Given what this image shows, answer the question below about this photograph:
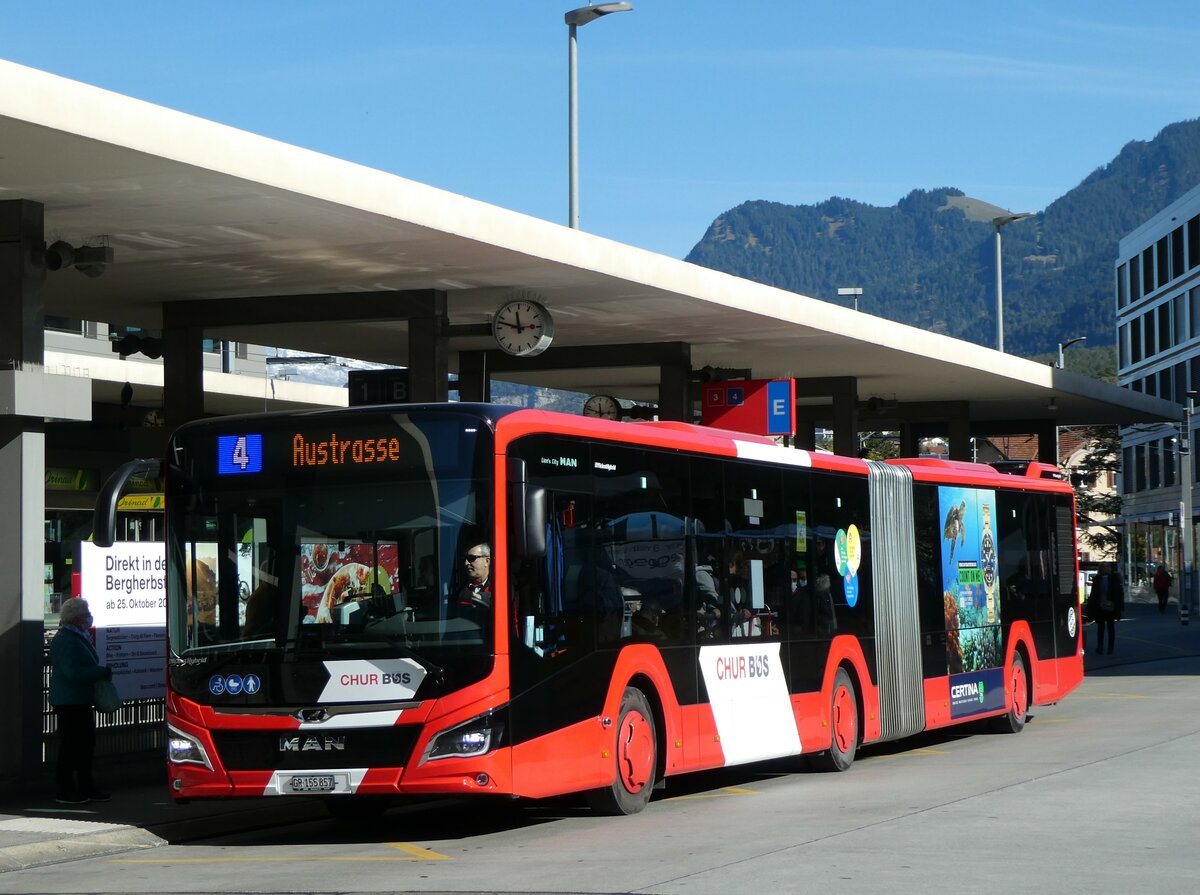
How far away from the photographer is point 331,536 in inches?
490

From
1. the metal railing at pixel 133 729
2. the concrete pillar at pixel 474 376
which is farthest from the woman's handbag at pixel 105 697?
the concrete pillar at pixel 474 376

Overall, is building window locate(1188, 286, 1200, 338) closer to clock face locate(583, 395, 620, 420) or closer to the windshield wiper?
clock face locate(583, 395, 620, 420)

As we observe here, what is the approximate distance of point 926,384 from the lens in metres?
38.4

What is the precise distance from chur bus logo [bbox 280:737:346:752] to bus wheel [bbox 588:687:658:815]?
7.30ft

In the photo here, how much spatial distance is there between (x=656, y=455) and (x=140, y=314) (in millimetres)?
12413

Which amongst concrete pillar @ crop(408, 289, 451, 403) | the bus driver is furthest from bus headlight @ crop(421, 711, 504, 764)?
concrete pillar @ crop(408, 289, 451, 403)

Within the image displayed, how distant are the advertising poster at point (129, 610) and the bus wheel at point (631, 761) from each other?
4669 mm

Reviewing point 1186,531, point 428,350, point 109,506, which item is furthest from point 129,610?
point 1186,531

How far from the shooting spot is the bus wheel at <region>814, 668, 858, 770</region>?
17.6 m

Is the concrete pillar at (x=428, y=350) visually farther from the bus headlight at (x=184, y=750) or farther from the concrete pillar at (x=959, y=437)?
the concrete pillar at (x=959, y=437)

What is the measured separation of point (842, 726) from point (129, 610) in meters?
6.76

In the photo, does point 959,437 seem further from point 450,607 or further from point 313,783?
point 313,783

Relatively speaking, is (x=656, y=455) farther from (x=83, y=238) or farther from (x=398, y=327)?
(x=398, y=327)

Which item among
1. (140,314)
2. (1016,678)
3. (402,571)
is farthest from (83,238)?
(1016,678)
